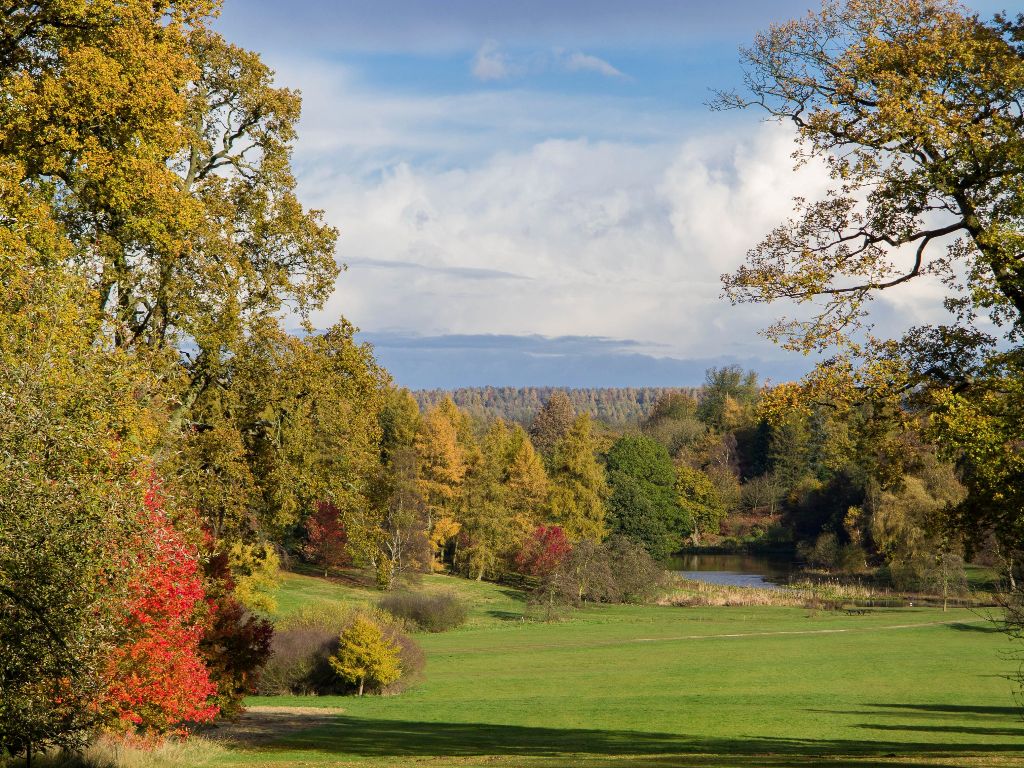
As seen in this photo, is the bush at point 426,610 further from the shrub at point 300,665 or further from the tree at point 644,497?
the tree at point 644,497

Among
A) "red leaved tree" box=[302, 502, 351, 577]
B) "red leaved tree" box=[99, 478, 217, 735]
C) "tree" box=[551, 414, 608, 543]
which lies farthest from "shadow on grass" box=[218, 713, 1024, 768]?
"tree" box=[551, 414, 608, 543]

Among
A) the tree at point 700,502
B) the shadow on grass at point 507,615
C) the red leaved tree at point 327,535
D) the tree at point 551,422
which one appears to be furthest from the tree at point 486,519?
the tree at point 700,502

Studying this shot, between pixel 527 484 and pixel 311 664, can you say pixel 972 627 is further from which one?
pixel 527 484

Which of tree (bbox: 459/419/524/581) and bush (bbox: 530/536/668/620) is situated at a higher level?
tree (bbox: 459/419/524/581)

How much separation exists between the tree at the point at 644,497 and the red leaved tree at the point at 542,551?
8.46 meters

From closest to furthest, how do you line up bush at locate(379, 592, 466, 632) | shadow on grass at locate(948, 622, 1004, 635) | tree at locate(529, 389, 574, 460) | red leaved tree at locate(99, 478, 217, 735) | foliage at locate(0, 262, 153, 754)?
foliage at locate(0, 262, 153, 754) < red leaved tree at locate(99, 478, 217, 735) < shadow on grass at locate(948, 622, 1004, 635) < bush at locate(379, 592, 466, 632) < tree at locate(529, 389, 574, 460)

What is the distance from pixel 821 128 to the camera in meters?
15.3

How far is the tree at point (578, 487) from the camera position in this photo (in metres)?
84.2

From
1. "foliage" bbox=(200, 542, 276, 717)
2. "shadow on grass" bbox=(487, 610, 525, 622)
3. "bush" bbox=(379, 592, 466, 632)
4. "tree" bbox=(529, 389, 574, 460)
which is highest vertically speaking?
"tree" bbox=(529, 389, 574, 460)

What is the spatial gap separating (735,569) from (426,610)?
45619mm

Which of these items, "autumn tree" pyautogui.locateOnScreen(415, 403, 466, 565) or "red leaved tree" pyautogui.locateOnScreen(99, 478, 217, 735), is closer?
"red leaved tree" pyautogui.locateOnScreen(99, 478, 217, 735)

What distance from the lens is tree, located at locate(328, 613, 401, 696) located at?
33844mm

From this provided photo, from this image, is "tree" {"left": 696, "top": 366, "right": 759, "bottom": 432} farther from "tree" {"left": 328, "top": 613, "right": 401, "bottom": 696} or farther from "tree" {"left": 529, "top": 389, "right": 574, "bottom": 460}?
"tree" {"left": 328, "top": 613, "right": 401, "bottom": 696}

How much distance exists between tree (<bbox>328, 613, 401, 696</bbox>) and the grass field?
0.93 m
